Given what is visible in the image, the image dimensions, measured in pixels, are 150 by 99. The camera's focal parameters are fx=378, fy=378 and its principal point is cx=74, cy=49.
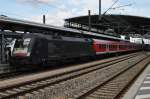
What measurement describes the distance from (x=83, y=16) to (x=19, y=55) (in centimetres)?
5739

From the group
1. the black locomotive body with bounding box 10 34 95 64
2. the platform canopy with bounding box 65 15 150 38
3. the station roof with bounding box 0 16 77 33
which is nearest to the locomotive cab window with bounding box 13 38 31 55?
the black locomotive body with bounding box 10 34 95 64

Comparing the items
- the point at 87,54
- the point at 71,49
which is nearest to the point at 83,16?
the point at 87,54

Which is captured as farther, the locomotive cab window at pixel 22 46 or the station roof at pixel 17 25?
the locomotive cab window at pixel 22 46

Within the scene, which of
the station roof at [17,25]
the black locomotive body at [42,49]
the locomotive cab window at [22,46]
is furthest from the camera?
the locomotive cab window at [22,46]

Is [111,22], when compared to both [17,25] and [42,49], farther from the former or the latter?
[42,49]

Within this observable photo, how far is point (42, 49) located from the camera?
1192 inches

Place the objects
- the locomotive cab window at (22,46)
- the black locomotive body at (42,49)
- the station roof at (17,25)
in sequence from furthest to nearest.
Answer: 1. the locomotive cab window at (22,46)
2. the black locomotive body at (42,49)
3. the station roof at (17,25)

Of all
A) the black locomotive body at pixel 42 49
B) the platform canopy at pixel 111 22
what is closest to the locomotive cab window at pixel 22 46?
the black locomotive body at pixel 42 49

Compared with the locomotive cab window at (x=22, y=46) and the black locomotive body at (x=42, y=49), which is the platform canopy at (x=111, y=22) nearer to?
the black locomotive body at (x=42, y=49)

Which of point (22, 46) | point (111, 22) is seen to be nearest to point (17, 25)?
point (22, 46)

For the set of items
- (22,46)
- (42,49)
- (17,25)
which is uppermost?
(17,25)

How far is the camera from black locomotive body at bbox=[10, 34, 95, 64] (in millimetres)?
28609

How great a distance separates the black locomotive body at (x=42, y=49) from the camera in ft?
93.9

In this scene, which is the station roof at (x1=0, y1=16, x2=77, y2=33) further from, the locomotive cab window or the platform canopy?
the platform canopy
